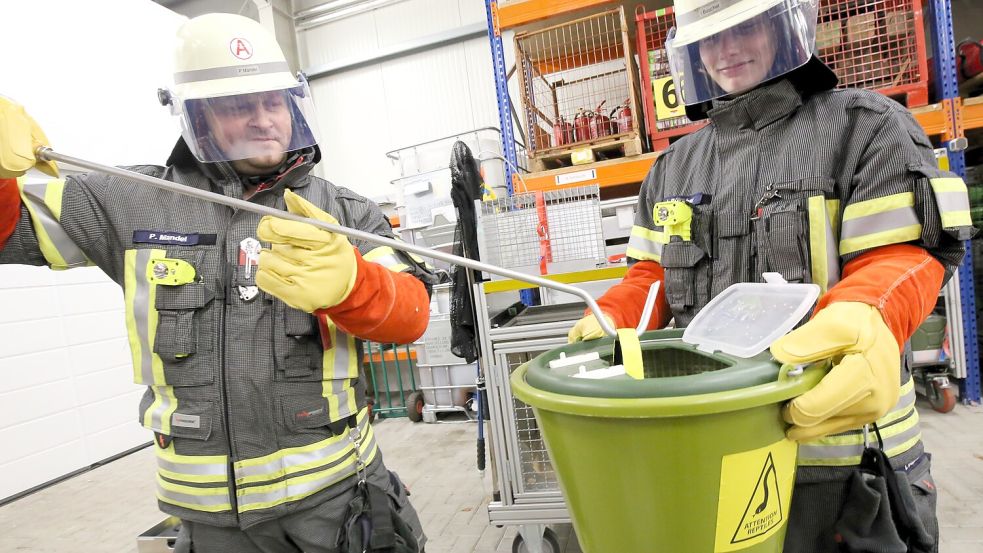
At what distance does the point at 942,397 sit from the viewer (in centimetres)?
316

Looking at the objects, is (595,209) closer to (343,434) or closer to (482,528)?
(343,434)

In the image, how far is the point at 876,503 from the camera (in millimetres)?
881

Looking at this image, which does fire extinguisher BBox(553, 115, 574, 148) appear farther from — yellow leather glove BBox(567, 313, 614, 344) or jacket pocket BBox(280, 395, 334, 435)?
jacket pocket BBox(280, 395, 334, 435)

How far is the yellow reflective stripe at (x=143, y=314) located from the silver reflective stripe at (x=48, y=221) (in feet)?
0.40

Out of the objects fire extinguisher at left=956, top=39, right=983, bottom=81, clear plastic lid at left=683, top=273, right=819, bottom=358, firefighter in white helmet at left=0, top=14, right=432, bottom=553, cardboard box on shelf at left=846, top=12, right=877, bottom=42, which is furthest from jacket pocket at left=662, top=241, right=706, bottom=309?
fire extinguisher at left=956, top=39, right=983, bottom=81

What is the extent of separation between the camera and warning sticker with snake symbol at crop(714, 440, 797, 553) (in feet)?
Answer: 2.19

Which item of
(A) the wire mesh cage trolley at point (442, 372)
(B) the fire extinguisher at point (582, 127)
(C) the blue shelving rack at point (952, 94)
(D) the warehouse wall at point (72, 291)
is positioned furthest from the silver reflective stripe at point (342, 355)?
(D) the warehouse wall at point (72, 291)

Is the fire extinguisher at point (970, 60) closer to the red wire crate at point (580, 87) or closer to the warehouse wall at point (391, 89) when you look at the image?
the red wire crate at point (580, 87)

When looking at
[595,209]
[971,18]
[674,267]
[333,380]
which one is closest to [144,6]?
[595,209]

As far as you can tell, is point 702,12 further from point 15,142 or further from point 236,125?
point 15,142

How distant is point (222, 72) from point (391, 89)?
5.75m

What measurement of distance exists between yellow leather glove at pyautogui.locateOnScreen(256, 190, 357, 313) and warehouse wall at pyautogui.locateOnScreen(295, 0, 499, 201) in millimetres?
5323

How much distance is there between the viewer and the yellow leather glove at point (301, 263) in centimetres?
96

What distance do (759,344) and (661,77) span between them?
2.79 metres
